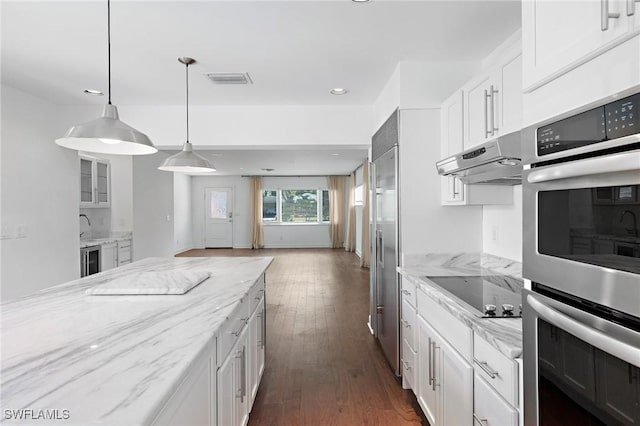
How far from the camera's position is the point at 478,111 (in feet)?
6.97

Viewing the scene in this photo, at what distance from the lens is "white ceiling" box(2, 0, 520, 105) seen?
197 cm

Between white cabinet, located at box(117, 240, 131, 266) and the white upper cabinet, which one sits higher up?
the white upper cabinet

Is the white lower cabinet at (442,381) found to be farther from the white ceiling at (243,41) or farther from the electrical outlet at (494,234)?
the white ceiling at (243,41)

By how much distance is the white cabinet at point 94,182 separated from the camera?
485 cm

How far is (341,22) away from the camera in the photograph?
210 centimetres

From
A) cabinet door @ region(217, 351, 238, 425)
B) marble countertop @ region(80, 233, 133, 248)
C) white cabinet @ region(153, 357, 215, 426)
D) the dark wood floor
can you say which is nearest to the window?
the dark wood floor

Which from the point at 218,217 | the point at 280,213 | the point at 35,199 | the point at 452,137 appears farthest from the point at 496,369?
the point at 218,217

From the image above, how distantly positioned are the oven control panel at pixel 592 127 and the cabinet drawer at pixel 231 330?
4.17 feet

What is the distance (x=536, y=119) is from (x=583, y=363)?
683 millimetres

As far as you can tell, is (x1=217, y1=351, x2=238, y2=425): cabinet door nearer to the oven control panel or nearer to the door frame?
the oven control panel

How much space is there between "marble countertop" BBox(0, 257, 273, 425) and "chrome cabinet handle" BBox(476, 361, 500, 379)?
1.04m

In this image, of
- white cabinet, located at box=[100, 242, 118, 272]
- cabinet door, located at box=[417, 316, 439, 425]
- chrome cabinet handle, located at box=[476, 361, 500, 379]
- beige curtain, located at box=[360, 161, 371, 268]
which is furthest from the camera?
beige curtain, located at box=[360, 161, 371, 268]

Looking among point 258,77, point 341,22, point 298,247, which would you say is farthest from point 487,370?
point 298,247

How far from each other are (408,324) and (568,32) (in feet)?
6.56
